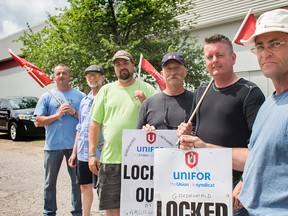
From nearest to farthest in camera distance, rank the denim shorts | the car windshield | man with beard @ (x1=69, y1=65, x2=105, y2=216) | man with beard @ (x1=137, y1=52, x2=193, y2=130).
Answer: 1. man with beard @ (x1=137, y1=52, x2=193, y2=130)
2. the denim shorts
3. man with beard @ (x1=69, y1=65, x2=105, y2=216)
4. the car windshield

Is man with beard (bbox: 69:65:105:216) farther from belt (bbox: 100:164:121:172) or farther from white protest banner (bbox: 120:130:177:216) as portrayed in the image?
white protest banner (bbox: 120:130:177:216)

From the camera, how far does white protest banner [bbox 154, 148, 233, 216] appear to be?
2486 mm

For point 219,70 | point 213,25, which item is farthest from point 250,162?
point 213,25

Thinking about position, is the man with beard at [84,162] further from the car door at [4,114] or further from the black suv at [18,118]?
the car door at [4,114]

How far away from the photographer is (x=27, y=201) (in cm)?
606

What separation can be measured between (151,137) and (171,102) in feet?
1.28

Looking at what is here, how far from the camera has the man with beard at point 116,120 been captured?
155 inches

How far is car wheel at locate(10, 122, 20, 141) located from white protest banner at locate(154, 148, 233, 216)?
12.4m

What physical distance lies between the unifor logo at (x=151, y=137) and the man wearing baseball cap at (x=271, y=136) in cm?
146

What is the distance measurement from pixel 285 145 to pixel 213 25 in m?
15.4

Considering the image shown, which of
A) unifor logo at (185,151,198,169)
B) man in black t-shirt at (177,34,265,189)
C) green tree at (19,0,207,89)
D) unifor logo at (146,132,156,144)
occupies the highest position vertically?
green tree at (19,0,207,89)

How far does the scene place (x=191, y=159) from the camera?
259 cm

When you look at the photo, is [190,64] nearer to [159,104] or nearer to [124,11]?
[124,11]

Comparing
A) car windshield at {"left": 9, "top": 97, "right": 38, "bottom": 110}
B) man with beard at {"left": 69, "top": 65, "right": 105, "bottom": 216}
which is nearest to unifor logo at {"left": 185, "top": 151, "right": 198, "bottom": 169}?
man with beard at {"left": 69, "top": 65, "right": 105, "bottom": 216}
